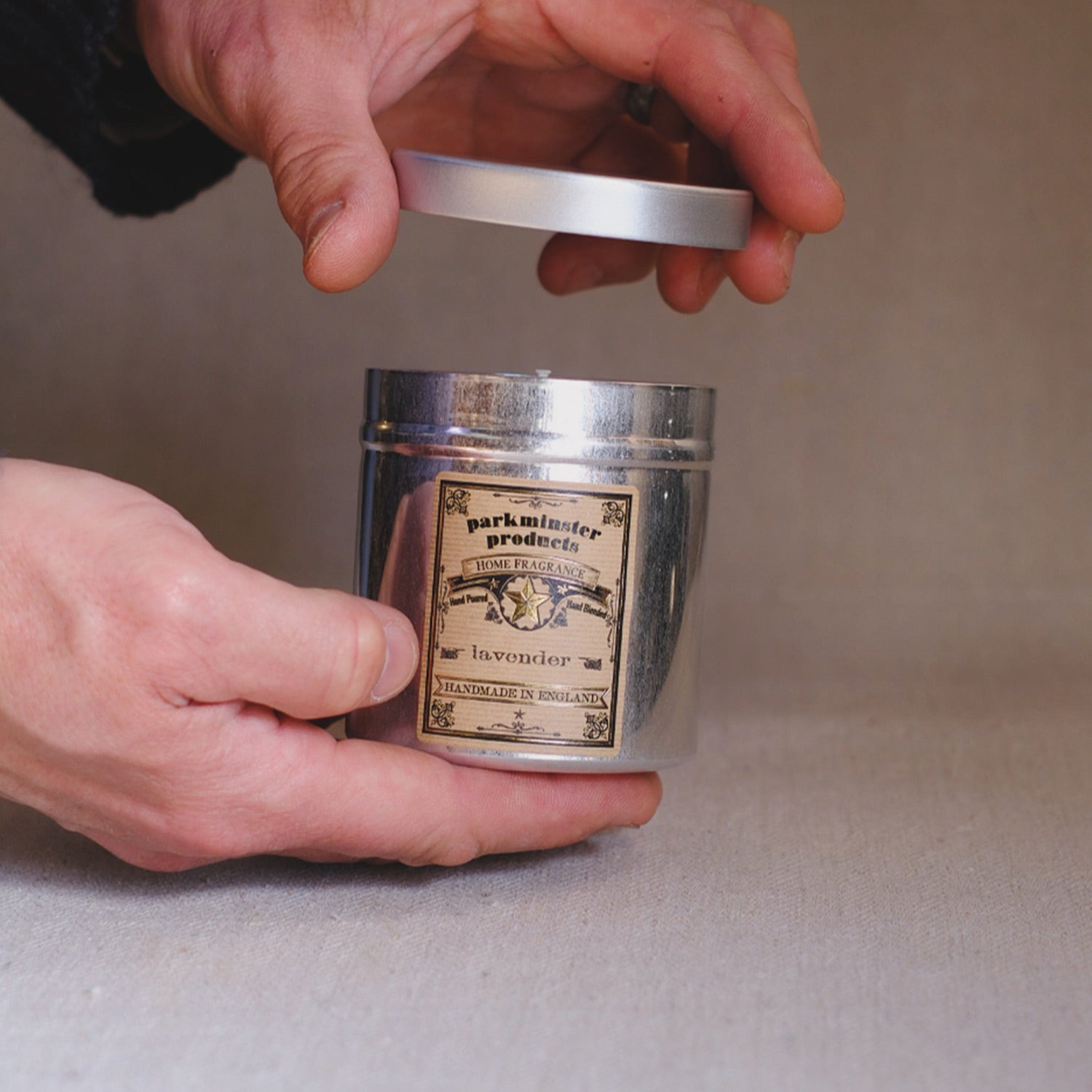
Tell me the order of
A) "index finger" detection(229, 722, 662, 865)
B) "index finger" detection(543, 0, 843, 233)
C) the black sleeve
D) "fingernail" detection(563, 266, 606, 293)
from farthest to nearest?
"fingernail" detection(563, 266, 606, 293)
the black sleeve
"index finger" detection(543, 0, 843, 233)
"index finger" detection(229, 722, 662, 865)

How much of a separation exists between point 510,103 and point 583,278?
182mm

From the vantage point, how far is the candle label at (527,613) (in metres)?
0.79

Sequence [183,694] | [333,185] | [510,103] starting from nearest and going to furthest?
[183,694], [333,185], [510,103]

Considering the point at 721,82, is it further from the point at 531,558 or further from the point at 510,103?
the point at 531,558

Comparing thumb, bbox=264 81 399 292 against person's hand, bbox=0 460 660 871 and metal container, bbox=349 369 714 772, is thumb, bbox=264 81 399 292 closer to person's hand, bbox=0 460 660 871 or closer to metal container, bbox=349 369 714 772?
metal container, bbox=349 369 714 772

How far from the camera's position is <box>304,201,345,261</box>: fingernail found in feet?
2.68

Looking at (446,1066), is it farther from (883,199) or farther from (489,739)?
(883,199)

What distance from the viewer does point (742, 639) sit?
6.07 ft

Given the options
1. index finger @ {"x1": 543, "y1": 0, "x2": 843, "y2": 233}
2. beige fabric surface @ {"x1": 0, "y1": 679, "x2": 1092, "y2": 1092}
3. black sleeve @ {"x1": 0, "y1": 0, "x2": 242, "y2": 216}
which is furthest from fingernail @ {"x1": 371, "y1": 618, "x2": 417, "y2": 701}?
black sleeve @ {"x1": 0, "y1": 0, "x2": 242, "y2": 216}

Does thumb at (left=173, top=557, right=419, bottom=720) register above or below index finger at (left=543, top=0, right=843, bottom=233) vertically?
below

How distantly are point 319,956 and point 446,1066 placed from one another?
0.14 m

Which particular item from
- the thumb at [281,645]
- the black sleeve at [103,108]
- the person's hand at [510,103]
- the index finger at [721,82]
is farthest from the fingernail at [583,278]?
the thumb at [281,645]

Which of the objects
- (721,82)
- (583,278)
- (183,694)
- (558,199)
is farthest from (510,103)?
(183,694)

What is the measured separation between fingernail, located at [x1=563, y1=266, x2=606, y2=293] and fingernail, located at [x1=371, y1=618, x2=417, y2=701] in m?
0.62
